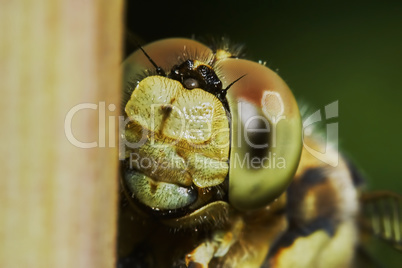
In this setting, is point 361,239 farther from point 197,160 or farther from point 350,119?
point 350,119

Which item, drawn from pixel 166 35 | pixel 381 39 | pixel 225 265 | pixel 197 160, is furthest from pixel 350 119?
pixel 197 160

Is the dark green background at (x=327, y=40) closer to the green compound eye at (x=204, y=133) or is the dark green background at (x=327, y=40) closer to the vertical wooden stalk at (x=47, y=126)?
the green compound eye at (x=204, y=133)

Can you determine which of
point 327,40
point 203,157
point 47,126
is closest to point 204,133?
point 203,157

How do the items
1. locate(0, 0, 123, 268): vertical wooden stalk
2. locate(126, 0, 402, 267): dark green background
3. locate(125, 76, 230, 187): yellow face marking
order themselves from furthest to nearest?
1. locate(126, 0, 402, 267): dark green background
2. locate(125, 76, 230, 187): yellow face marking
3. locate(0, 0, 123, 268): vertical wooden stalk

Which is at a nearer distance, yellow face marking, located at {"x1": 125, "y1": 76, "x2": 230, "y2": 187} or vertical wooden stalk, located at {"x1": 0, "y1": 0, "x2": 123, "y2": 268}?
vertical wooden stalk, located at {"x1": 0, "y1": 0, "x2": 123, "y2": 268}

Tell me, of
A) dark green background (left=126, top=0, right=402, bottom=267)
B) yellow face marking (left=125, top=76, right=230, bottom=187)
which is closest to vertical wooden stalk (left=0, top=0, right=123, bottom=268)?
yellow face marking (left=125, top=76, right=230, bottom=187)

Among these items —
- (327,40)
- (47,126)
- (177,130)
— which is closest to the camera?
(47,126)

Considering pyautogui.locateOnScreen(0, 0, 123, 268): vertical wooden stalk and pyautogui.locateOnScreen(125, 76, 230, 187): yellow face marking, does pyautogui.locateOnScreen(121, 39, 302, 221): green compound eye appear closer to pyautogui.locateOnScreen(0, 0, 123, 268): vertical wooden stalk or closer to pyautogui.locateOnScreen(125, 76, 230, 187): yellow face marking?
pyautogui.locateOnScreen(125, 76, 230, 187): yellow face marking

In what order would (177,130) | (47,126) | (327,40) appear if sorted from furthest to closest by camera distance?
(327,40), (177,130), (47,126)

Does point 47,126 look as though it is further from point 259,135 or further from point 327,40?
point 327,40
